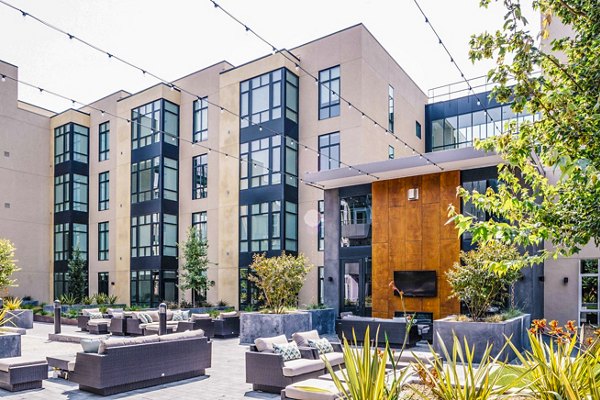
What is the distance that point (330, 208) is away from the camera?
16875 millimetres

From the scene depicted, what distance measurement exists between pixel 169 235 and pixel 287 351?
17344 millimetres

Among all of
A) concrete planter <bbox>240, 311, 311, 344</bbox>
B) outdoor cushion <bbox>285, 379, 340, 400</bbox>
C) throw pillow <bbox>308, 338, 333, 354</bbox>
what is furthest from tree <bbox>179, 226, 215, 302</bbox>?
outdoor cushion <bbox>285, 379, 340, 400</bbox>

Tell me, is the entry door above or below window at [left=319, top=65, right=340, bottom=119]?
below

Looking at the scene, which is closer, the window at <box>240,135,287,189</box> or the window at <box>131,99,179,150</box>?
the window at <box>240,135,287,189</box>

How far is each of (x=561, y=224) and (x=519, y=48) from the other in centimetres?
163

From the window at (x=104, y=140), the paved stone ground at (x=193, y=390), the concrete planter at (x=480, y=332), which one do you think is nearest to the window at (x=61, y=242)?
the window at (x=104, y=140)

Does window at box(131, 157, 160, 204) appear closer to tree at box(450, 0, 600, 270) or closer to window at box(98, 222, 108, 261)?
window at box(98, 222, 108, 261)

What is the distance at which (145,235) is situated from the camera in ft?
81.0

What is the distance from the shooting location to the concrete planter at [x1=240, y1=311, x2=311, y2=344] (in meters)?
12.3

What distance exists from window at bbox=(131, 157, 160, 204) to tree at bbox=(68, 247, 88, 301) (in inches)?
172

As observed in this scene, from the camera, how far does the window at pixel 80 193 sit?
2802 cm

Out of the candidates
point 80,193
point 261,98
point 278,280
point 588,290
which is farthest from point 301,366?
point 80,193

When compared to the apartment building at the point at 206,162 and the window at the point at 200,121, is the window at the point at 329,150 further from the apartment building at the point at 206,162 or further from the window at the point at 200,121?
the window at the point at 200,121

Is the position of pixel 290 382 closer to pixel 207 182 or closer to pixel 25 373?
pixel 25 373
